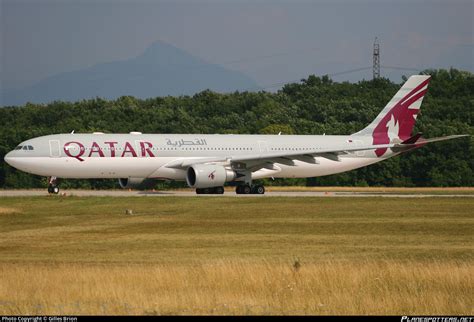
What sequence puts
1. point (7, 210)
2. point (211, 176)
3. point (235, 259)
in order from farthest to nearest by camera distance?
point (211, 176), point (7, 210), point (235, 259)

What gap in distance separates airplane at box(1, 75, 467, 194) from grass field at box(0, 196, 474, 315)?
876 cm

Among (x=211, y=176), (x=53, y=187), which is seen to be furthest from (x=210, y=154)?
(x=53, y=187)

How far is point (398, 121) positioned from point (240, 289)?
150ft

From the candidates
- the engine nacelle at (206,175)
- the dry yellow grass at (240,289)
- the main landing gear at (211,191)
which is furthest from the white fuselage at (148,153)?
the dry yellow grass at (240,289)

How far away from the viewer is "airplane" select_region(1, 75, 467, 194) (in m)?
51.8

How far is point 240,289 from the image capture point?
18.7 m

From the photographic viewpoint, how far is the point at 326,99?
113500 millimetres

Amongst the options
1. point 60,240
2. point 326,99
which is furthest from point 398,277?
point 326,99

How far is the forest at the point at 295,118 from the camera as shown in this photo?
256 ft

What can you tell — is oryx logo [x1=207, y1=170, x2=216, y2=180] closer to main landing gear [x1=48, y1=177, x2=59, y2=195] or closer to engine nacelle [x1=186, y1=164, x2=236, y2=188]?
engine nacelle [x1=186, y1=164, x2=236, y2=188]

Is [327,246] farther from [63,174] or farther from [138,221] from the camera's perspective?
[63,174]

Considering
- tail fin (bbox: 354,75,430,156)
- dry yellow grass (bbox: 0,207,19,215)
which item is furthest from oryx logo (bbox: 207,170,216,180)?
dry yellow grass (bbox: 0,207,19,215)

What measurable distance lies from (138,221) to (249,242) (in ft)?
26.3

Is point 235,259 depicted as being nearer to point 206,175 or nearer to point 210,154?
point 206,175
